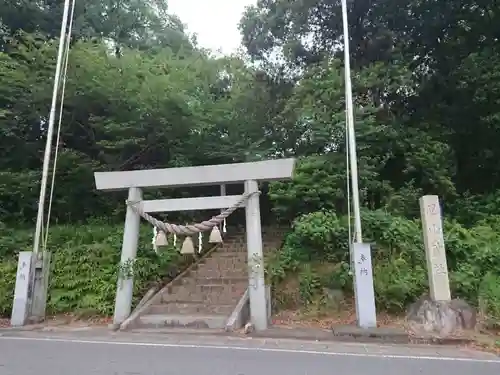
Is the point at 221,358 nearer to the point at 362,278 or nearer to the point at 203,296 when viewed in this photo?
the point at 362,278

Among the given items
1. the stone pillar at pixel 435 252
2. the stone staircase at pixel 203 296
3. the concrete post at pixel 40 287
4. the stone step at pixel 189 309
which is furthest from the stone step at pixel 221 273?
the stone pillar at pixel 435 252

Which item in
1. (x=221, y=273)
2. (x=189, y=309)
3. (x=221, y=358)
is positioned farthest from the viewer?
(x=221, y=273)

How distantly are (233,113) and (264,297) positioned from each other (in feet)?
27.5

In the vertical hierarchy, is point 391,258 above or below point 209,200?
below

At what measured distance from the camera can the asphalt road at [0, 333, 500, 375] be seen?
504 cm

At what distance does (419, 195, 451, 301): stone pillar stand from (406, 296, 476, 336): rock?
0.16 m

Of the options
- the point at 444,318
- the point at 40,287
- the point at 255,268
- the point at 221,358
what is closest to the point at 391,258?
the point at 444,318

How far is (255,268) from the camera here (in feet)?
26.5

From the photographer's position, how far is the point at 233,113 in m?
14.7

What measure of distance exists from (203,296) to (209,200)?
2.42 m

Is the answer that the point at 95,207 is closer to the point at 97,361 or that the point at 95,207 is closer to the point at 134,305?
the point at 134,305

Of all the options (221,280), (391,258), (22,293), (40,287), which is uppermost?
(391,258)

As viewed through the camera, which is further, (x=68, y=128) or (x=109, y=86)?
(x=68, y=128)

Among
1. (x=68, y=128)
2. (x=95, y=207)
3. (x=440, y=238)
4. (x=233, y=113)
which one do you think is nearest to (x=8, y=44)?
(x=68, y=128)
